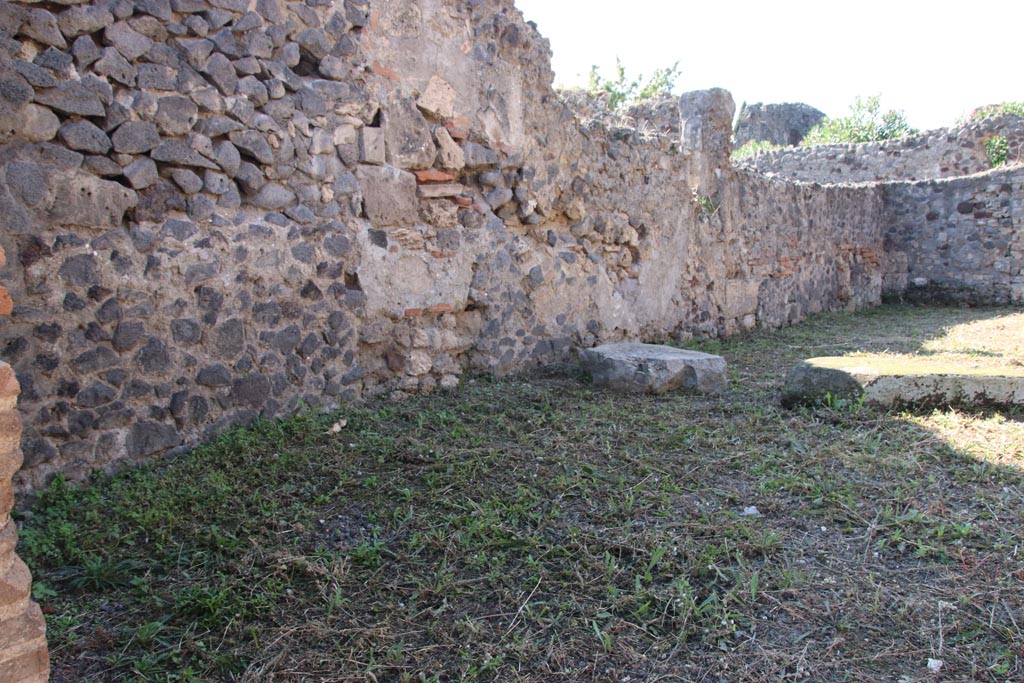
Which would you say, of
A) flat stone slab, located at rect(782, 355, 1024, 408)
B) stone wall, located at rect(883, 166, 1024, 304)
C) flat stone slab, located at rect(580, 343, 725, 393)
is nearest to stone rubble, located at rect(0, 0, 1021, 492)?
flat stone slab, located at rect(580, 343, 725, 393)

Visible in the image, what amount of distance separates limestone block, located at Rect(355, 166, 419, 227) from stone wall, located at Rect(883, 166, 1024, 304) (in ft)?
31.2

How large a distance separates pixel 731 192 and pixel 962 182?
570cm

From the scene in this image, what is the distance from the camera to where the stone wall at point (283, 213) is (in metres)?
2.95

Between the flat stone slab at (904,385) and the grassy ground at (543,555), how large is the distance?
241 mm

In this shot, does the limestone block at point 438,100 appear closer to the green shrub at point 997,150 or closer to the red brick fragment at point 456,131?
the red brick fragment at point 456,131

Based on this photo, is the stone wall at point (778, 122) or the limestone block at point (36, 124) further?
the stone wall at point (778, 122)

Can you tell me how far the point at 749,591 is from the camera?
2.38 metres

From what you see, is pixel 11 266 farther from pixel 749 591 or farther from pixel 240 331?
pixel 749 591

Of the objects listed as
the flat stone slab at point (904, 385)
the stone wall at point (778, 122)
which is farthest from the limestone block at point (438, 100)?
the stone wall at point (778, 122)

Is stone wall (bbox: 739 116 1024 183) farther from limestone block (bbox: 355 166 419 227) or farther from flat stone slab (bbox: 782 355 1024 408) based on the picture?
limestone block (bbox: 355 166 419 227)

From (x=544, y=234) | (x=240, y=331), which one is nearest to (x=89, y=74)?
(x=240, y=331)

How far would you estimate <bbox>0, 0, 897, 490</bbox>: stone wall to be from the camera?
116 inches

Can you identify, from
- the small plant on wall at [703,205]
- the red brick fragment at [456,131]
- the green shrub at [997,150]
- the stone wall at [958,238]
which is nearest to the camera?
the red brick fragment at [456,131]

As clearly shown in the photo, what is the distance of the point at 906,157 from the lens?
13.4 metres
